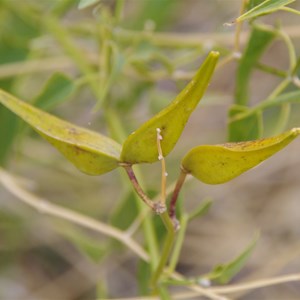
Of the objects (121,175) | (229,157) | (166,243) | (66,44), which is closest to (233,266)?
(166,243)

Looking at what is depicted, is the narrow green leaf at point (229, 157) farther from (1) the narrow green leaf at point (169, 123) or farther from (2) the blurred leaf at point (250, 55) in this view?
(2) the blurred leaf at point (250, 55)

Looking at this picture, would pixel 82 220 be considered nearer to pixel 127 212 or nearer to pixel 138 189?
pixel 127 212

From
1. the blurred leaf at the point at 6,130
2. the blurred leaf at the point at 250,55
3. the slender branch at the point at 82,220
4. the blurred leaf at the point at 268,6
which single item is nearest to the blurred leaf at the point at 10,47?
the blurred leaf at the point at 6,130

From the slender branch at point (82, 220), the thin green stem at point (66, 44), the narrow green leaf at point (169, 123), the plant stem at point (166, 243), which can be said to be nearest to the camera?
the narrow green leaf at point (169, 123)

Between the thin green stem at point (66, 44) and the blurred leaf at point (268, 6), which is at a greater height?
the thin green stem at point (66, 44)

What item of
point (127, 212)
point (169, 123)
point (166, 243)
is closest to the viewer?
point (169, 123)

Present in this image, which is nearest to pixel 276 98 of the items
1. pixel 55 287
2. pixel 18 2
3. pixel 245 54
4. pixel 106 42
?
pixel 245 54

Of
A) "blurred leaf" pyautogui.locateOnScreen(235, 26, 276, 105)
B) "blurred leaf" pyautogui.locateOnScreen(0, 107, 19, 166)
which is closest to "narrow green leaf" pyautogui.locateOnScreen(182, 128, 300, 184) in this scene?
"blurred leaf" pyautogui.locateOnScreen(235, 26, 276, 105)
